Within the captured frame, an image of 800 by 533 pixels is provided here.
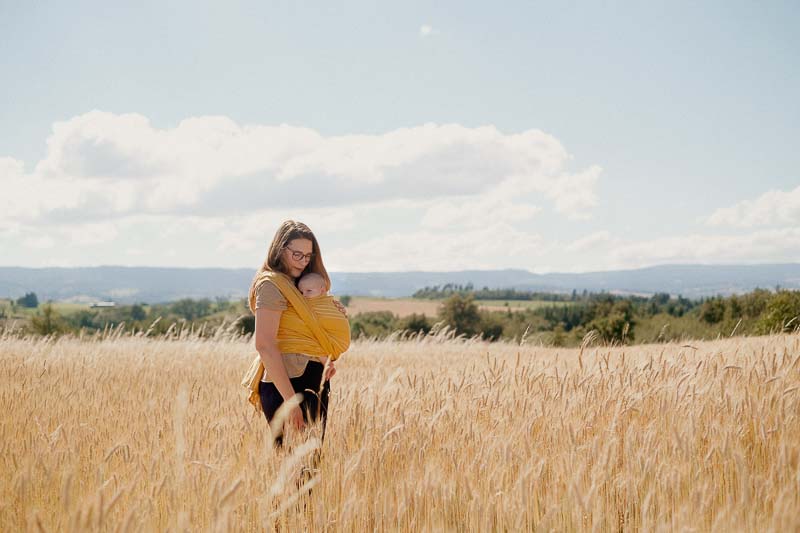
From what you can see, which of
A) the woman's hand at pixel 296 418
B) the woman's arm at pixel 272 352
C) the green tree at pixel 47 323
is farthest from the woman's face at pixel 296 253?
the green tree at pixel 47 323

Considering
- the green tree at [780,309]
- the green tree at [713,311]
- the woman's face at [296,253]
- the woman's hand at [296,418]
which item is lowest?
the green tree at [713,311]

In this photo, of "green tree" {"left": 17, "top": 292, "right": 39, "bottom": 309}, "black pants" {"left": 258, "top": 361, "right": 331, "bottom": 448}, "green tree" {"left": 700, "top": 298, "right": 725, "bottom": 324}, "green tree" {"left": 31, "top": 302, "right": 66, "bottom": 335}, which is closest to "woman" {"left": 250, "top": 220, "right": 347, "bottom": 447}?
"black pants" {"left": 258, "top": 361, "right": 331, "bottom": 448}

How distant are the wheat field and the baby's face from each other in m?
0.76

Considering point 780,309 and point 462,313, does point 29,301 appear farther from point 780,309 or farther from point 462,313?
point 780,309

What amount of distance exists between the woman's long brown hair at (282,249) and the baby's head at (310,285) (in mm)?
93

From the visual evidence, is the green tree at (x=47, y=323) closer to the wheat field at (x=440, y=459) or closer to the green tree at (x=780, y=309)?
the green tree at (x=780, y=309)

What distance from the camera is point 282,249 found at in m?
3.70

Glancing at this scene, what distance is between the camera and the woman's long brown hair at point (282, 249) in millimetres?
3709

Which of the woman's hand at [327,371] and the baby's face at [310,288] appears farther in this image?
the baby's face at [310,288]

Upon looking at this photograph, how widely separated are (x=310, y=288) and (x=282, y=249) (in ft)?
1.03

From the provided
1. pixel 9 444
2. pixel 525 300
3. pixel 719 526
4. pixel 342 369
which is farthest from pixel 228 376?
pixel 525 300

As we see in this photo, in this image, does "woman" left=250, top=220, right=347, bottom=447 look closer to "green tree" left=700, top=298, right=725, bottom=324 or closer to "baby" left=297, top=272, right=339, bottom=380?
"baby" left=297, top=272, right=339, bottom=380

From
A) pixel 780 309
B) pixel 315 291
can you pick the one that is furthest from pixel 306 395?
pixel 780 309

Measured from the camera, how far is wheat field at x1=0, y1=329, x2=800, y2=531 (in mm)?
2475
